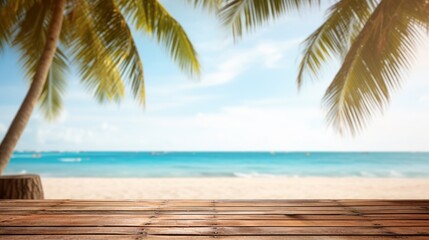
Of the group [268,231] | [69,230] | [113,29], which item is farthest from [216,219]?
[113,29]

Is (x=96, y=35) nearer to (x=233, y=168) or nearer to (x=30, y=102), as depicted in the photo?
(x=30, y=102)

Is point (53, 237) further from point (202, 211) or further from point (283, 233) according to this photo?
point (283, 233)

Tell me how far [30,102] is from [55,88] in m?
2.84

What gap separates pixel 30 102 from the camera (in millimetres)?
Answer: 4031

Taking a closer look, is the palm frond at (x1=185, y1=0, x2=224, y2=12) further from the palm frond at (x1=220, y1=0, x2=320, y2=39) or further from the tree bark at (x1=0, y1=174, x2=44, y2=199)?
the tree bark at (x1=0, y1=174, x2=44, y2=199)

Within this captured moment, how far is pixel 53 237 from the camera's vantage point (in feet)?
5.53

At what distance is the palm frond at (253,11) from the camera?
3.97m

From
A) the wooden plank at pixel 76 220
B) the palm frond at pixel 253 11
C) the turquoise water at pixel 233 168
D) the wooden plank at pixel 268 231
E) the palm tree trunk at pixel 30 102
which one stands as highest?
the palm frond at pixel 253 11

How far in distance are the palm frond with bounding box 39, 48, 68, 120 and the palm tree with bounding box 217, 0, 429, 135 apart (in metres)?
4.02

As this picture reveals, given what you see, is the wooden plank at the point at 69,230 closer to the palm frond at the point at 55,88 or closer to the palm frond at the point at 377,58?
the palm frond at the point at 377,58

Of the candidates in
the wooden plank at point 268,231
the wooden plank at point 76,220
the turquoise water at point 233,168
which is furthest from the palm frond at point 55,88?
the turquoise water at point 233,168

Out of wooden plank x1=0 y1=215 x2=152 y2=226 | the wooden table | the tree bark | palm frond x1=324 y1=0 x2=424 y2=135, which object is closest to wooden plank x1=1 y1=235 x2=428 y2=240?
the wooden table

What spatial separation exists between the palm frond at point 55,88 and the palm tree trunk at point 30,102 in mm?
1979

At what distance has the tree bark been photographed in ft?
9.55
